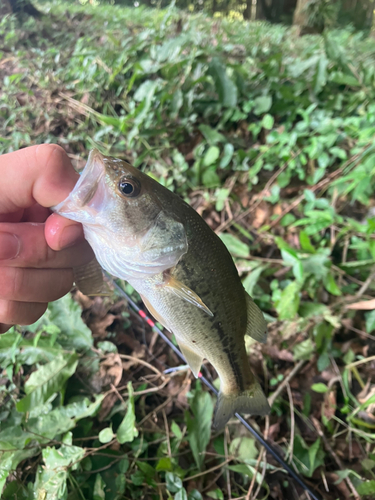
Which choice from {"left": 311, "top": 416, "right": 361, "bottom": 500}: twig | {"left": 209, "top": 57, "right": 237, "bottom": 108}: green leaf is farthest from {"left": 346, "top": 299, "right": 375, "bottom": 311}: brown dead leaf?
{"left": 209, "top": 57, "right": 237, "bottom": 108}: green leaf

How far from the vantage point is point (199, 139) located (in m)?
3.30

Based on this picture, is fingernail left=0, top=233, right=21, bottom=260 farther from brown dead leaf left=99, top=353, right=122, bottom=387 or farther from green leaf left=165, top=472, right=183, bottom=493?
green leaf left=165, top=472, right=183, bottom=493

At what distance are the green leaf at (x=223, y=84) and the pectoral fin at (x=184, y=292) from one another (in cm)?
264

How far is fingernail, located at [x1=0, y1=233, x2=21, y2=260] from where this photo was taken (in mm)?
1118

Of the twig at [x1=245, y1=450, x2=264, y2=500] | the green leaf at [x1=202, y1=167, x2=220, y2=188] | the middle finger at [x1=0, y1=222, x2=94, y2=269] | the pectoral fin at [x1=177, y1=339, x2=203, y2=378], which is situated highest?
the middle finger at [x1=0, y1=222, x2=94, y2=269]

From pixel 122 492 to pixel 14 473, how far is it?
60 centimetres

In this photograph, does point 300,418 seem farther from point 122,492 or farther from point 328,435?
point 122,492

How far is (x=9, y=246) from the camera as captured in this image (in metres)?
1.13

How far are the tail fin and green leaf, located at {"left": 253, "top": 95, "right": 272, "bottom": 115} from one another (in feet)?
8.84

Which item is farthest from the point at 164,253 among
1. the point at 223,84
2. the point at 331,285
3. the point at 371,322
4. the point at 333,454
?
the point at 223,84

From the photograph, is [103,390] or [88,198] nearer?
[88,198]

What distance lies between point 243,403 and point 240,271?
1.15 metres

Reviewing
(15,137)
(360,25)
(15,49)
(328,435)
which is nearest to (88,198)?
(328,435)

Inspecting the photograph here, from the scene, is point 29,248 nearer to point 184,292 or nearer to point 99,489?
point 184,292
